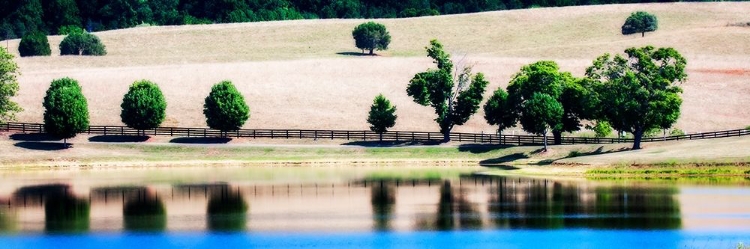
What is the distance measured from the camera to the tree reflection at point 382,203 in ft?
184

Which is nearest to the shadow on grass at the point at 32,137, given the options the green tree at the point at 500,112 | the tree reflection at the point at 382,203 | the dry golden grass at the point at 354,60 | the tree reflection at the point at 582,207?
the dry golden grass at the point at 354,60

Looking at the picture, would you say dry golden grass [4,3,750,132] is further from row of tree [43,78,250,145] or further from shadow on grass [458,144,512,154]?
shadow on grass [458,144,512,154]

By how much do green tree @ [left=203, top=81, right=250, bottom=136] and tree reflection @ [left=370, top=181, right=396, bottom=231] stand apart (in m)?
31.3

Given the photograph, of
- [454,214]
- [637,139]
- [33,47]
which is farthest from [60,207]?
[33,47]

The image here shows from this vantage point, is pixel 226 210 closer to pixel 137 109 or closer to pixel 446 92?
pixel 137 109

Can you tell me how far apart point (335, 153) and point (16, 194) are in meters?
35.9

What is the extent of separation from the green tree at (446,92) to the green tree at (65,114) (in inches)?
1109

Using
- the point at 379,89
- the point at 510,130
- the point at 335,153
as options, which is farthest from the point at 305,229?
the point at 379,89

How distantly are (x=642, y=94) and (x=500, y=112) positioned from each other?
13983 millimetres

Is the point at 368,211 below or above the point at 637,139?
below

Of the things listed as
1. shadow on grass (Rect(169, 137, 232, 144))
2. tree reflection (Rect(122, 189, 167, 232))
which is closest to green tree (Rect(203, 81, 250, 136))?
shadow on grass (Rect(169, 137, 232, 144))

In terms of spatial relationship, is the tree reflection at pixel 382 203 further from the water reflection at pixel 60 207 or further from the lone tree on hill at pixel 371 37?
the lone tree on hill at pixel 371 37

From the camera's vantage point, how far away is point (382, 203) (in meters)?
65.2

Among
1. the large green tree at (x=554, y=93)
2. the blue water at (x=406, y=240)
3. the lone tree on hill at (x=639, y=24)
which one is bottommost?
the blue water at (x=406, y=240)
